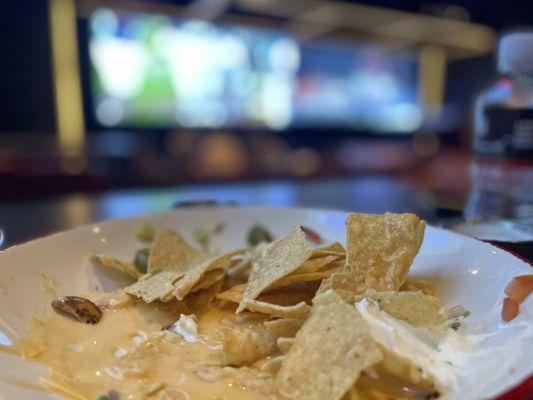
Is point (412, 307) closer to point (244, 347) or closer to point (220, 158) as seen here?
point (244, 347)

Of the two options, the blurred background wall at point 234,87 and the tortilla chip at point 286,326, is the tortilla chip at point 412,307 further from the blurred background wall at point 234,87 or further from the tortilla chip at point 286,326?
the blurred background wall at point 234,87

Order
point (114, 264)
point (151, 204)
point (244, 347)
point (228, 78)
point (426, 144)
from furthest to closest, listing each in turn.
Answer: point (426, 144)
point (228, 78)
point (151, 204)
point (114, 264)
point (244, 347)

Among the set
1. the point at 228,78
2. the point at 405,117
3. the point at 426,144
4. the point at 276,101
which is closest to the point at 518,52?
the point at 228,78

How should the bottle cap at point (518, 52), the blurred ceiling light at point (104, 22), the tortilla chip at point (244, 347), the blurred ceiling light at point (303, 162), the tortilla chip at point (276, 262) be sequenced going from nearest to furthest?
the tortilla chip at point (244, 347) < the tortilla chip at point (276, 262) < the bottle cap at point (518, 52) < the blurred ceiling light at point (104, 22) < the blurred ceiling light at point (303, 162)

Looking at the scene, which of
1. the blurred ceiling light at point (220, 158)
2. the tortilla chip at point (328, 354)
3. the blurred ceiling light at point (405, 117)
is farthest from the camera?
the blurred ceiling light at point (405, 117)

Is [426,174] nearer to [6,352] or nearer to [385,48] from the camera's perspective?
[385,48]

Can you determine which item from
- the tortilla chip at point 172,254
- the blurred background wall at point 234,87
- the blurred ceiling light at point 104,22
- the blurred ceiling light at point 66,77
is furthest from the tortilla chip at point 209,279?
the blurred ceiling light at point 104,22

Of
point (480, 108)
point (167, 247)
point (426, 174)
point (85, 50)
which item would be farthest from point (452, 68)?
point (167, 247)
